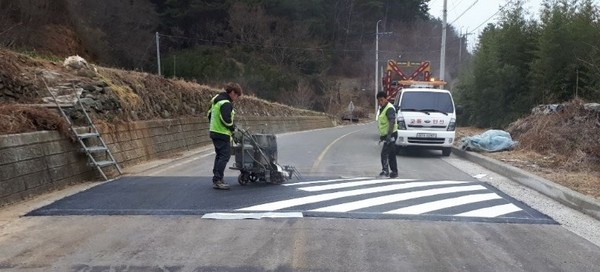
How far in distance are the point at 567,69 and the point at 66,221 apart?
57.5 feet

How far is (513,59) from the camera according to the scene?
899 inches

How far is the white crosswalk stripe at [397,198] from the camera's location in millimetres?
7676

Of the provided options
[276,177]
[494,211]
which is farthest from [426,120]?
[494,211]

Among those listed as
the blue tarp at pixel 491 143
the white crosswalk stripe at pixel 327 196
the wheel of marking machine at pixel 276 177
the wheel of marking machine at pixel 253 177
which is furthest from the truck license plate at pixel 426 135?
the wheel of marking machine at pixel 253 177

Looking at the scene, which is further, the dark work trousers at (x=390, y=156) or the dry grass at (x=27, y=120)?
the dark work trousers at (x=390, y=156)

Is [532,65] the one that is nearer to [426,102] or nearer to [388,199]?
[426,102]

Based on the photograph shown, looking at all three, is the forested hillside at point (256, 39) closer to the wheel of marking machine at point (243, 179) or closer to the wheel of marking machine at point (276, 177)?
the wheel of marking machine at point (243, 179)

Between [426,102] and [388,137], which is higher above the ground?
[426,102]

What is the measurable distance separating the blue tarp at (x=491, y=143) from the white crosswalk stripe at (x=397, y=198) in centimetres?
563

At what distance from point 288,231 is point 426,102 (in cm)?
1098

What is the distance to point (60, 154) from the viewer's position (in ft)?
30.4

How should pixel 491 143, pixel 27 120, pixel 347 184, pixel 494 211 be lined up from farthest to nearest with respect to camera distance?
1. pixel 491 143
2. pixel 347 184
3. pixel 27 120
4. pixel 494 211

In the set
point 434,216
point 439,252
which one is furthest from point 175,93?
point 439,252

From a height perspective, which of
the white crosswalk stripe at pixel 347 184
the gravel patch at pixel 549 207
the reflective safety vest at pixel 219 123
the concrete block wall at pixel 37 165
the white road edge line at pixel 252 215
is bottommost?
the gravel patch at pixel 549 207
